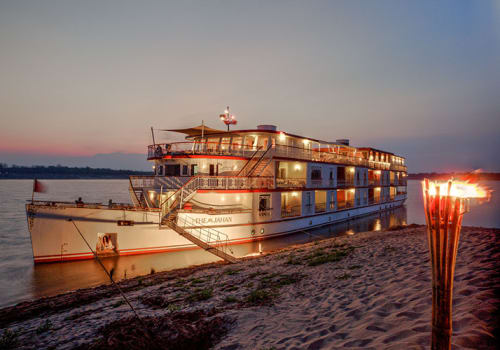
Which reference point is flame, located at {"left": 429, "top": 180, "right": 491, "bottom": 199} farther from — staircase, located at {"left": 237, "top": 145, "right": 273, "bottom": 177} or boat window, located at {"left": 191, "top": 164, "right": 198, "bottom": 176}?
boat window, located at {"left": 191, "top": 164, "right": 198, "bottom": 176}

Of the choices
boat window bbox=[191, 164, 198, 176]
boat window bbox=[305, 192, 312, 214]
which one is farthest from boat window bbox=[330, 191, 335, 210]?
boat window bbox=[191, 164, 198, 176]

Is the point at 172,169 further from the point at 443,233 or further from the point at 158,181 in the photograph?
the point at 443,233

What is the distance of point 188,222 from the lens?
1762 centimetres

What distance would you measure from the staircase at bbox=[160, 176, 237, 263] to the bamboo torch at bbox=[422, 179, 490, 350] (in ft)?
45.6

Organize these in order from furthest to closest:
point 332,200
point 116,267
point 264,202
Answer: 1. point 332,200
2. point 264,202
3. point 116,267

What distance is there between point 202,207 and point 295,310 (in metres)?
13.8

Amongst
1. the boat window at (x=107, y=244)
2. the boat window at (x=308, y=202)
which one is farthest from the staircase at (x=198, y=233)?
the boat window at (x=308, y=202)

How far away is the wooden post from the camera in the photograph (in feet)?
9.37

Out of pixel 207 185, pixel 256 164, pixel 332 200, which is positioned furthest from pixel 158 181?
pixel 332 200

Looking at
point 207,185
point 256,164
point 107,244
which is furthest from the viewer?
point 256,164

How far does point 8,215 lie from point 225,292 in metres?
45.3

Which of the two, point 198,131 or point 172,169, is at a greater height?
point 198,131

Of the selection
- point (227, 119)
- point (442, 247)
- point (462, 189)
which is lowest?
point (442, 247)

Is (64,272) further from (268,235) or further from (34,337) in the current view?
(268,235)
